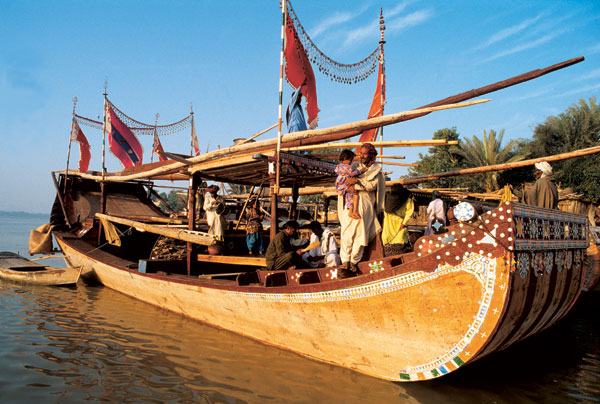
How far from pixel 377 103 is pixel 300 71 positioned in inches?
125

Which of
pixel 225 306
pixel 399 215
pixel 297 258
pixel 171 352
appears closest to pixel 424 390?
pixel 399 215

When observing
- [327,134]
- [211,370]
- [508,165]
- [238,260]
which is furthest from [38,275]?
[508,165]

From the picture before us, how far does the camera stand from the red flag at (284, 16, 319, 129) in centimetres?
603

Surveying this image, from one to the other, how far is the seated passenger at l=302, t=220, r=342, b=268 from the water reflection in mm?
1336

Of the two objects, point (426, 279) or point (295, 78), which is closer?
point (426, 279)

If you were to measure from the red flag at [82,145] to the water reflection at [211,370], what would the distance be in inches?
333

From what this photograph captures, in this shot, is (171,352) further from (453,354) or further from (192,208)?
(453,354)

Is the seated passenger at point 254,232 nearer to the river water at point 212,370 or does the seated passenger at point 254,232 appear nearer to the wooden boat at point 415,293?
the wooden boat at point 415,293

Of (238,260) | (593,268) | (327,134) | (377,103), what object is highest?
(377,103)

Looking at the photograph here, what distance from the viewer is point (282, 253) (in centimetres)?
541

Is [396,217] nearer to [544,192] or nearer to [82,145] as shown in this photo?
[544,192]

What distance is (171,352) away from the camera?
5.17 meters

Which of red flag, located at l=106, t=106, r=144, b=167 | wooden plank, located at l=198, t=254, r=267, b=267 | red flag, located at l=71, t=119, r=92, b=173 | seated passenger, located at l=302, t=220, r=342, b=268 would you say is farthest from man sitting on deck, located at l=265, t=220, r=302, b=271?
red flag, located at l=71, t=119, r=92, b=173

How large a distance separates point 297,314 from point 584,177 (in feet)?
64.8
